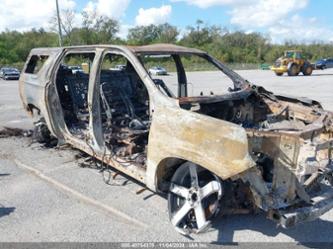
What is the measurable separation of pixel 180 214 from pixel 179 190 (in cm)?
23

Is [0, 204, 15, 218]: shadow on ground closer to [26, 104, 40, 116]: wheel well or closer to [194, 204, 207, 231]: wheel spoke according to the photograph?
[194, 204, 207, 231]: wheel spoke

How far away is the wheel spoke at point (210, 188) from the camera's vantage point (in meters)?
3.34

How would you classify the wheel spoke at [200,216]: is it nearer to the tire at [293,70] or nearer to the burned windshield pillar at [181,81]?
the burned windshield pillar at [181,81]

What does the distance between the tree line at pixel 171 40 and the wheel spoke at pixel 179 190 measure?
54492mm

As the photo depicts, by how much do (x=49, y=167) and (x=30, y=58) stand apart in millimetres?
2445

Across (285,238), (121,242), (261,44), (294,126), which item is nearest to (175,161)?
(121,242)

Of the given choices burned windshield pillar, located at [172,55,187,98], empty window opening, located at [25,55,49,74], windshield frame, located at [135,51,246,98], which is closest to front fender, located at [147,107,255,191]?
windshield frame, located at [135,51,246,98]

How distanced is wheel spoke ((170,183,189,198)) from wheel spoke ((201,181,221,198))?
0.18 meters

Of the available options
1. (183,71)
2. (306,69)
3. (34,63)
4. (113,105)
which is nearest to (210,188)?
(113,105)

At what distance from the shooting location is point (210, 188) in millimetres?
3393

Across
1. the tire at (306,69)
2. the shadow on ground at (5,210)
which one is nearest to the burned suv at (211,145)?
the shadow on ground at (5,210)

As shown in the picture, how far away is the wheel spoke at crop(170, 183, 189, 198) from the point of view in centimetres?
356

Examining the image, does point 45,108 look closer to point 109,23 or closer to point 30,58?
point 30,58

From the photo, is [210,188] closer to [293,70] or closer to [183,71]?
[183,71]
